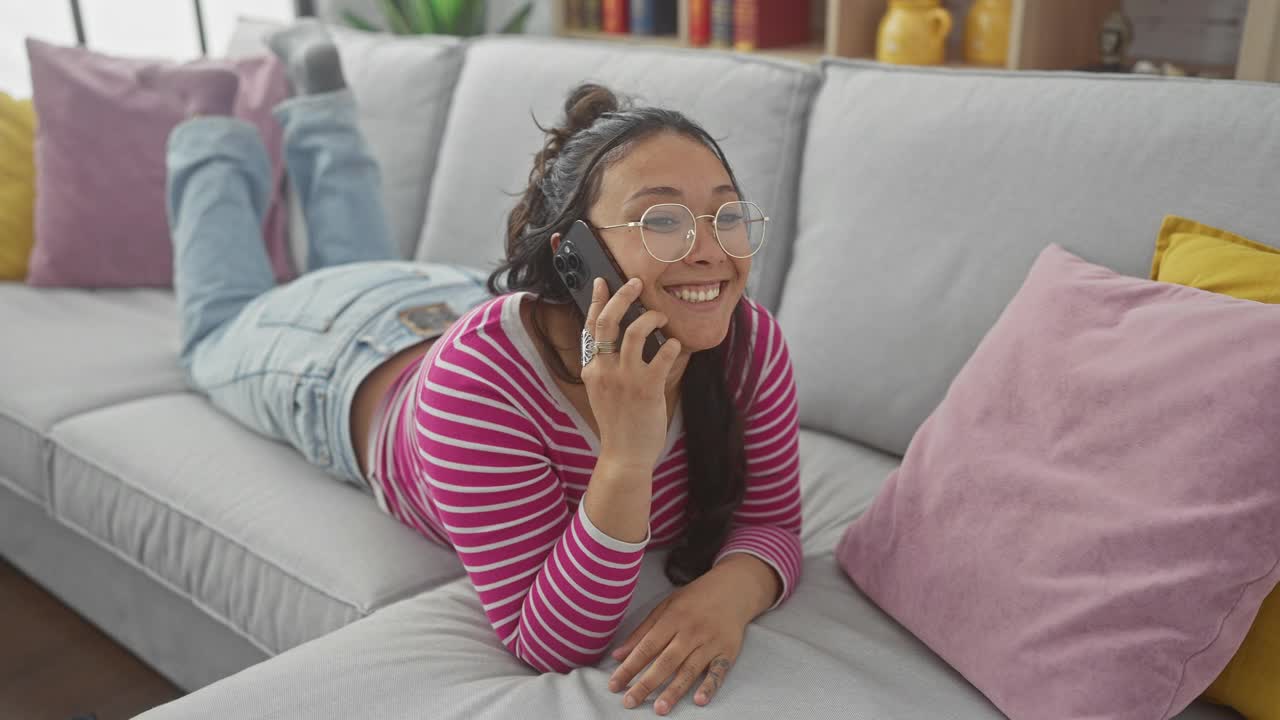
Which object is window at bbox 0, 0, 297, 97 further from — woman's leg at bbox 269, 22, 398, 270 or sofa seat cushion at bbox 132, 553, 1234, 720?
sofa seat cushion at bbox 132, 553, 1234, 720

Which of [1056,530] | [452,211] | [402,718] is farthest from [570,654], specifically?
[452,211]

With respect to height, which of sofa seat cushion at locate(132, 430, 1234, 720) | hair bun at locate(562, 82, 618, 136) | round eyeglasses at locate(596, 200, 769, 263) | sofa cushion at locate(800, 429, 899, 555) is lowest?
sofa cushion at locate(800, 429, 899, 555)

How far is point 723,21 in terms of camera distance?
8.76 feet

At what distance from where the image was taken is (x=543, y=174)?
1.17m

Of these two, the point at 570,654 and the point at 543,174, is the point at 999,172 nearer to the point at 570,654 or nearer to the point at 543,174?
the point at 543,174

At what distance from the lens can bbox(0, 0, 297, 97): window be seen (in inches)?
123

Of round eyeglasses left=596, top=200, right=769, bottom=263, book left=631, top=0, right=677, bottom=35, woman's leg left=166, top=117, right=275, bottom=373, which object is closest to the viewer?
round eyeglasses left=596, top=200, right=769, bottom=263

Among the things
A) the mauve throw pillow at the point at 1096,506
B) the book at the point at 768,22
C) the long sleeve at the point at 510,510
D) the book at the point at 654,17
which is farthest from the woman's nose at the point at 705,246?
the book at the point at 654,17

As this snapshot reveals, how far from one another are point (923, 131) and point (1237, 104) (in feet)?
1.27

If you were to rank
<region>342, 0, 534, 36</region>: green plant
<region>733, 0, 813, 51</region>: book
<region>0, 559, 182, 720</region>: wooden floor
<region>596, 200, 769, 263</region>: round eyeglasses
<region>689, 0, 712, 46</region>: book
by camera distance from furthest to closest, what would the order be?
<region>342, 0, 534, 36</region>: green plant
<region>689, 0, 712, 46</region>: book
<region>733, 0, 813, 51</region>: book
<region>0, 559, 182, 720</region>: wooden floor
<region>596, 200, 769, 263</region>: round eyeglasses

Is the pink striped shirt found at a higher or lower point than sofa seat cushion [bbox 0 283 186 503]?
higher

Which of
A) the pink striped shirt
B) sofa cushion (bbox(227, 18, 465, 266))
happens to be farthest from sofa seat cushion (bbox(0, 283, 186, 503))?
the pink striped shirt

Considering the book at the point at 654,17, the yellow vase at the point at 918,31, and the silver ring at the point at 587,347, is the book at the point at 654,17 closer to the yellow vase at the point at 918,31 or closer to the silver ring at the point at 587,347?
the yellow vase at the point at 918,31

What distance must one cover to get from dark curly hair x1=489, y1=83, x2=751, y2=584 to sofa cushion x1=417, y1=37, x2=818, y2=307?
17.1 inches
